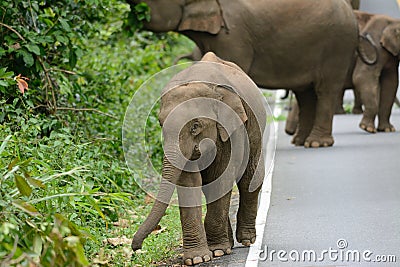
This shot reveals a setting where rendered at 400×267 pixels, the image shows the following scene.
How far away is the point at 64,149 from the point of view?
1148 cm

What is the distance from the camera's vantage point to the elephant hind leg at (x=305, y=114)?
722 inches

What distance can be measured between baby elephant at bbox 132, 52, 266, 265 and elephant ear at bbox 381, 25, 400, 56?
10591 mm

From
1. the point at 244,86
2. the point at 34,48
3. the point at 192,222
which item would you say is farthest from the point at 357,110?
the point at 192,222

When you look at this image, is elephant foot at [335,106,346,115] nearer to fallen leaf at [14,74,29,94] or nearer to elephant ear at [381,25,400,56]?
elephant ear at [381,25,400,56]

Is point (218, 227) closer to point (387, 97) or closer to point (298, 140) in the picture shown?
point (298, 140)

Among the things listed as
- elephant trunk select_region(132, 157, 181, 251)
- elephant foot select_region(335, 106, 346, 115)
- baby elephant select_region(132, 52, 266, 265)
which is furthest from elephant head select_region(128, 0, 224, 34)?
elephant foot select_region(335, 106, 346, 115)

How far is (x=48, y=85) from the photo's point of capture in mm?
13609

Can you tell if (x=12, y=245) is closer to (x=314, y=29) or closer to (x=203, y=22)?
(x=203, y=22)

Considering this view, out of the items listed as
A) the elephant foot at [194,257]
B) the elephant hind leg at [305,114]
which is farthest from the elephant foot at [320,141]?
the elephant foot at [194,257]

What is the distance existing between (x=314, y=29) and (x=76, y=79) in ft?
13.9

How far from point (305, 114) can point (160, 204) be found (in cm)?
961

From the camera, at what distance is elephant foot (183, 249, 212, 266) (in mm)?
9414

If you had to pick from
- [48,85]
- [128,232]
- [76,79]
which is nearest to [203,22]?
[76,79]

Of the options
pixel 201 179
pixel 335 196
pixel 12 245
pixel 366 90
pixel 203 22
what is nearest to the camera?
pixel 12 245
